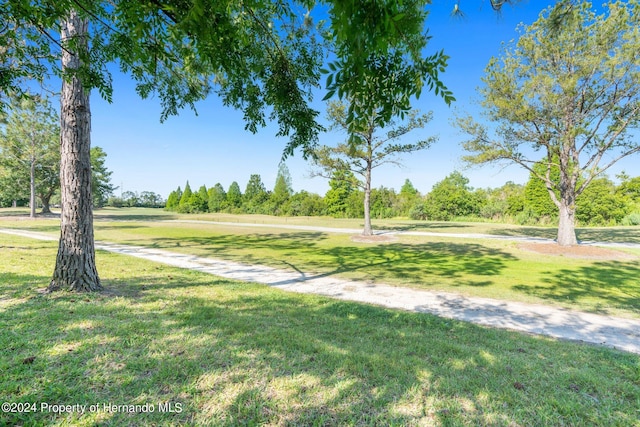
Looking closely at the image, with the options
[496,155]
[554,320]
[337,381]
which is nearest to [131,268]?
[337,381]

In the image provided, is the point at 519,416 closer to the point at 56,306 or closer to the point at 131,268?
the point at 56,306

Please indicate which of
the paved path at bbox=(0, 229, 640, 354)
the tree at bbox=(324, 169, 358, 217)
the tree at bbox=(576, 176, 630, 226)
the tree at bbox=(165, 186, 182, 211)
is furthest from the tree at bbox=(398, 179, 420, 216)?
the tree at bbox=(165, 186, 182, 211)

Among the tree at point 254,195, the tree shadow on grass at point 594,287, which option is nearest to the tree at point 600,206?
the tree shadow on grass at point 594,287

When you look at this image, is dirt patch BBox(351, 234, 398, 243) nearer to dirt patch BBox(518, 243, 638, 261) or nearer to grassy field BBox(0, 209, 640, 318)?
grassy field BBox(0, 209, 640, 318)

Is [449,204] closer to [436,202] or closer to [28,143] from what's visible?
[436,202]

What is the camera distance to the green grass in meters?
1.97

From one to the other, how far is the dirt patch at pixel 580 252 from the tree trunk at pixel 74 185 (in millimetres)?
13950

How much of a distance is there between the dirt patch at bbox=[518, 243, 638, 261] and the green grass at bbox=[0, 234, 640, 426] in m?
9.50

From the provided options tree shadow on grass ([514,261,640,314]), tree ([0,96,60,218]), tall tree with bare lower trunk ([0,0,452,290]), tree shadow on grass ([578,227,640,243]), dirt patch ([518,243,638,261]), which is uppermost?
tree ([0,96,60,218])

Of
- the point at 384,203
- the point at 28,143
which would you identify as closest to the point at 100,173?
the point at 28,143

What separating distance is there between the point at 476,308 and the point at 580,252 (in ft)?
A: 30.0

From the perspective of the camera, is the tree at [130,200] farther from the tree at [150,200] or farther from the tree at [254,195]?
the tree at [254,195]

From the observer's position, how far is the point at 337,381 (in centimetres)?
232

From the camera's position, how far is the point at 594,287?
6348 mm
